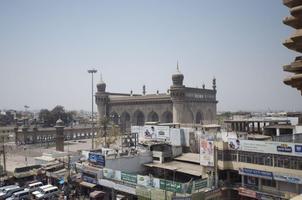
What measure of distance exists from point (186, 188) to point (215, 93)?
42307mm

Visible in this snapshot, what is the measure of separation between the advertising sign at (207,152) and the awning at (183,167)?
37.8 inches

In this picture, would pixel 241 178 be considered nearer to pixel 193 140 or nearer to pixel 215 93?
pixel 193 140

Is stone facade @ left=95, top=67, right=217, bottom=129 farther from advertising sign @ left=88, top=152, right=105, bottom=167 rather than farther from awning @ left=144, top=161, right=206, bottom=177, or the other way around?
advertising sign @ left=88, top=152, right=105, bottom=167

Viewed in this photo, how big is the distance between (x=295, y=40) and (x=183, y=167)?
25488 mm

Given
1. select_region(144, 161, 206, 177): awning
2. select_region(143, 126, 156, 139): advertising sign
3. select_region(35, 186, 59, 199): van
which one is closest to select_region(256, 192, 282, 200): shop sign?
select_region(144, 161, 206, 177): awning

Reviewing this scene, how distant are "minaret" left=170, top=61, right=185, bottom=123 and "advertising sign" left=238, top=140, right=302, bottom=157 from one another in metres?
30.1

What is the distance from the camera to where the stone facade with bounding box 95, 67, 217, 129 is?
5403 cm

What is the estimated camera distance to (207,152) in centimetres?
2559

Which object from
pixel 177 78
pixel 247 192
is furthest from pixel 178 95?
pixel 247 192

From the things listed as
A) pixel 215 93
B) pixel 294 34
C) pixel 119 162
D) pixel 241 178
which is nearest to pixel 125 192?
pixel 119 162

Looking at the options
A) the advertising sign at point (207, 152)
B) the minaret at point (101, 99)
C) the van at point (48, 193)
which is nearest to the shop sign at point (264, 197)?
the advertising sign at point (207, 152)

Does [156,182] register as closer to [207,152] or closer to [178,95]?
[207,152]

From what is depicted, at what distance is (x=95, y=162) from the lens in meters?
29.9

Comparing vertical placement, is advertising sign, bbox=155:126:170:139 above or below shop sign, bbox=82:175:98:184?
above
